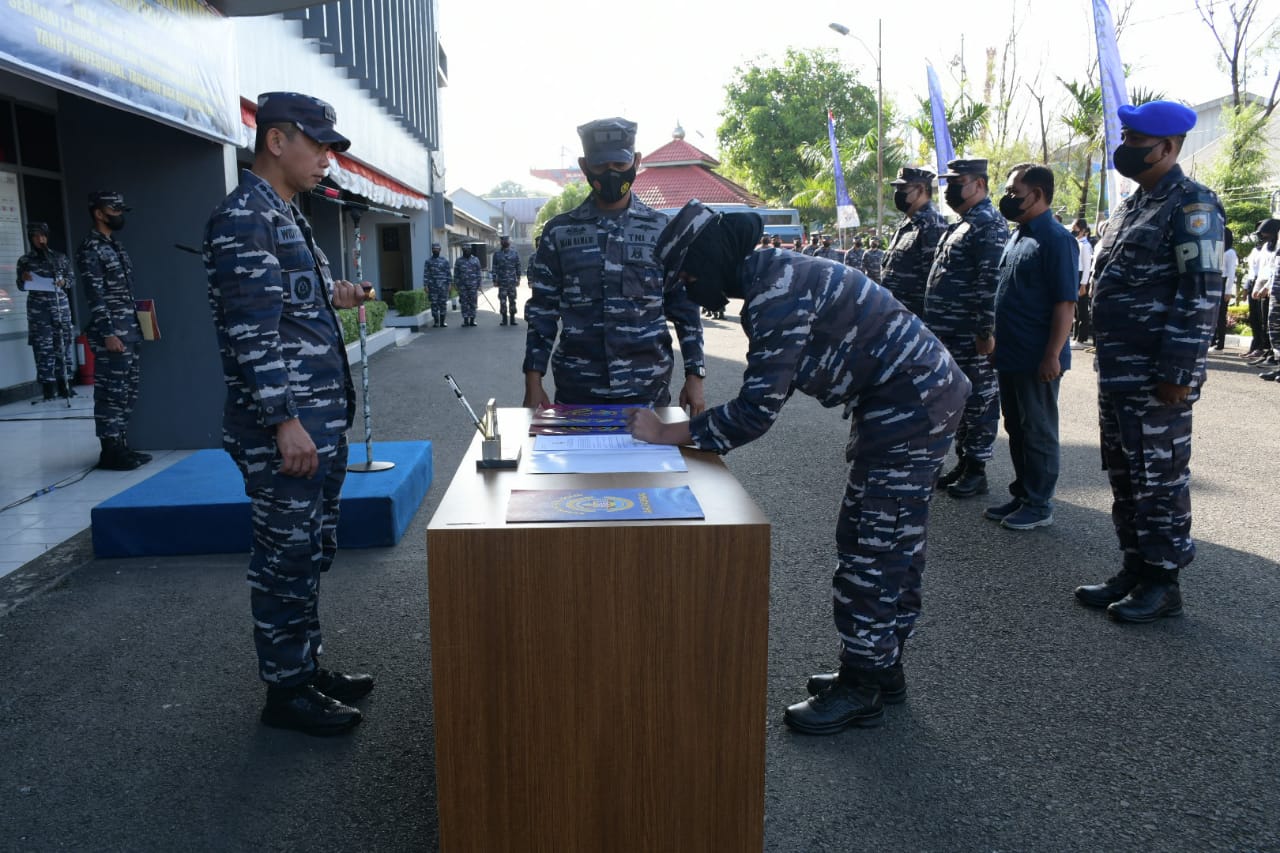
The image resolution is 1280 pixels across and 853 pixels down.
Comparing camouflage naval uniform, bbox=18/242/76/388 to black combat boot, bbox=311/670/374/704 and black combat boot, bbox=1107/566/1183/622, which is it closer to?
black combat boot, bbox=311/670/374/704

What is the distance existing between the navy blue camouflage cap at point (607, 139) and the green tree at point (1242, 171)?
70.2 feet

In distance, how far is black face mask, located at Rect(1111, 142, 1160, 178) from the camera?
143 inches

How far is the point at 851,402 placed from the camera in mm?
2846

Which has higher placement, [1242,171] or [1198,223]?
[1242,171]

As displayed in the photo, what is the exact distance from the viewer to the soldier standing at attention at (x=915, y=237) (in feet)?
20.2

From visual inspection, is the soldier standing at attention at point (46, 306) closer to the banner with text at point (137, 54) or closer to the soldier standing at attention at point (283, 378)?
the banner with text at point (137, 54)

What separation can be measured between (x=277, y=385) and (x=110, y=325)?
15.1 feet

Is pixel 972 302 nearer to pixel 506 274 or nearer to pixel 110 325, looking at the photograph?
pixel 110 325

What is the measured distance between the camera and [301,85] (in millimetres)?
10703

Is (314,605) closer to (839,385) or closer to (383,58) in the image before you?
(839,385)

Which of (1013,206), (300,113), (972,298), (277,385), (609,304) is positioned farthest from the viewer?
(972,298)

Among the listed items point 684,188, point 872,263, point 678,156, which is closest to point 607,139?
point 872,263

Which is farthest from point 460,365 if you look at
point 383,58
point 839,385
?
point 839,385

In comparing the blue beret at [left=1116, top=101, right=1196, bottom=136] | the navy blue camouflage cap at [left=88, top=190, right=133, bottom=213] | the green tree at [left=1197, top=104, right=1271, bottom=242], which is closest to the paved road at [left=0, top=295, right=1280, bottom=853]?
the blue beret at [left=1116, top=101, right=1196, bottom=136]
